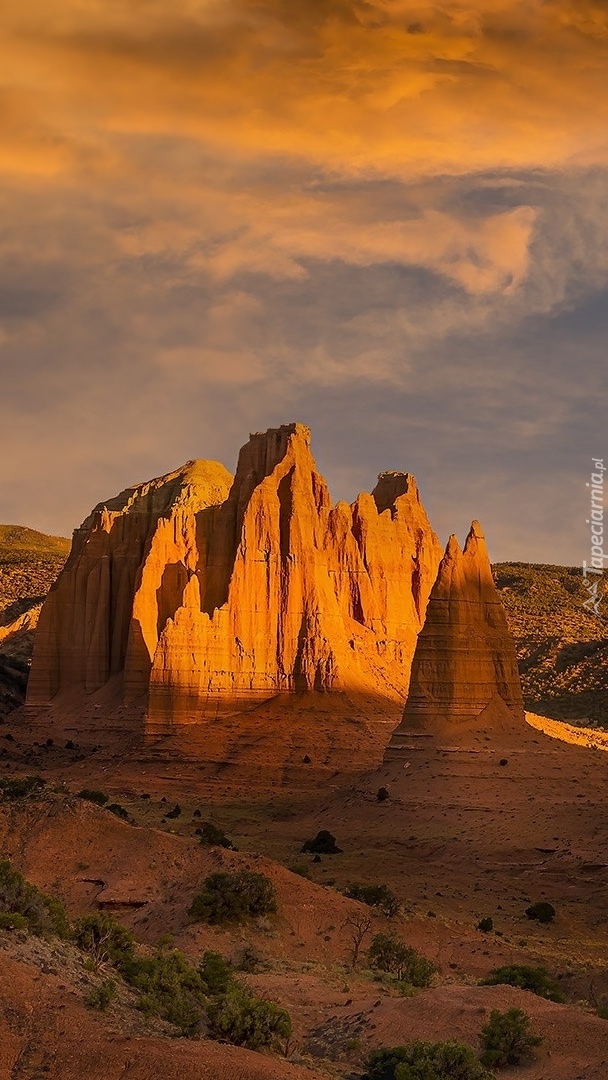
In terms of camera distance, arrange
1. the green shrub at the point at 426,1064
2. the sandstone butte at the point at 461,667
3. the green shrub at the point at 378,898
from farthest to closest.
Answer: the sandstone butte at the point at 461,667, the green shrub at the point at 378,898, the green shrub at the point at 426,1064

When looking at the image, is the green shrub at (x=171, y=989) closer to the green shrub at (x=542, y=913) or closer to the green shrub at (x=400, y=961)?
the green shrub at (x=400, y=961)

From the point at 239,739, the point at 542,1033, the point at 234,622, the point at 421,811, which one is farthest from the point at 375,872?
the point at 234,622

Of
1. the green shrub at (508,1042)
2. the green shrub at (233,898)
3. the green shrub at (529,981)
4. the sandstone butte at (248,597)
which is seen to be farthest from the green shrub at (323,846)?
the sandstone butte at (248,597)

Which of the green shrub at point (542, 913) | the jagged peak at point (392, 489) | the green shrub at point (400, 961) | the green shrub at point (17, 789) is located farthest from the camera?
the jagged peak at point (392, 489)

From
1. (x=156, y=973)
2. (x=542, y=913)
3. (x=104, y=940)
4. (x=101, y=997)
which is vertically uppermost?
(x=101, y=997)

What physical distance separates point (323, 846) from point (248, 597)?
110ft

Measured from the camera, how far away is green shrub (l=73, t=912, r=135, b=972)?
21547mm

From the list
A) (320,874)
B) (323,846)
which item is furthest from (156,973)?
(323,846)

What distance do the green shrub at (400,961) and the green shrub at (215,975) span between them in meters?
4.22

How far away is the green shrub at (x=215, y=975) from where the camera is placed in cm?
2220

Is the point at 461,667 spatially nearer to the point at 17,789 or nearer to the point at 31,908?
the point at 17,789

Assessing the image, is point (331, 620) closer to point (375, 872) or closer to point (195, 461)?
point (375, 872)

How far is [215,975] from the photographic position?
2286 centimetres

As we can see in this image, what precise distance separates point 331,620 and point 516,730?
Result: 3066cm
